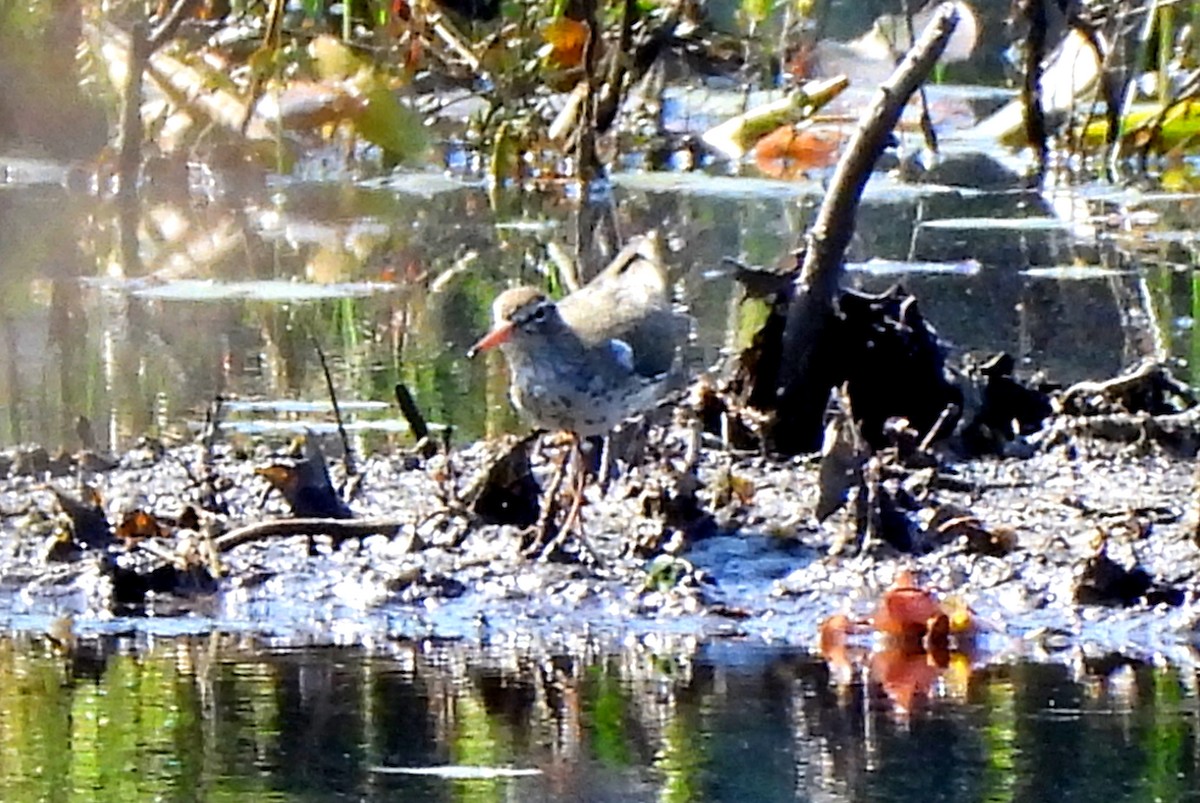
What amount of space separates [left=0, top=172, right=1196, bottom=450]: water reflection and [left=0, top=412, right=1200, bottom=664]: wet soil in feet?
2.69

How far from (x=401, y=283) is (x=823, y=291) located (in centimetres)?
391

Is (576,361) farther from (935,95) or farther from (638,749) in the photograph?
(935,95)

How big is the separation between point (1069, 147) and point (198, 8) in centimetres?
471

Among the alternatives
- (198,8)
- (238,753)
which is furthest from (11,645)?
(198,8)

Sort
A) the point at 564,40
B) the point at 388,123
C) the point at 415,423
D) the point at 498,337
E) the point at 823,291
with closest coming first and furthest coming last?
the point at 498,337 → the point at 823,291 → the point at 415,423 → the point at 388,123 → the point at 564,40

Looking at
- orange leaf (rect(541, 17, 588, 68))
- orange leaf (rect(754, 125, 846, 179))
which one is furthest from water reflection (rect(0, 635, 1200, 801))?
orange leaf (rect(754, 125, 846, 179))

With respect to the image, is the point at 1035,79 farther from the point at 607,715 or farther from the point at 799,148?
the point at 607,715

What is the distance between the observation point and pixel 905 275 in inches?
394

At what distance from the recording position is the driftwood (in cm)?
634

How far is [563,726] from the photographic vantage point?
4137mm

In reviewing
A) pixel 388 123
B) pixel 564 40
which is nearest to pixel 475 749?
pixel 388 123

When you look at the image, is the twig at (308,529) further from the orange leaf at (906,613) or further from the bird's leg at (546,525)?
the orange leaf at (906,613)

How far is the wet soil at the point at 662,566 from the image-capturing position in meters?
4.94

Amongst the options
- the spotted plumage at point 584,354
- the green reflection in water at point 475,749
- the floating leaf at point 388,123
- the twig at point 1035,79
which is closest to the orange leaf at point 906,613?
the green reflection in water at point 475,749
